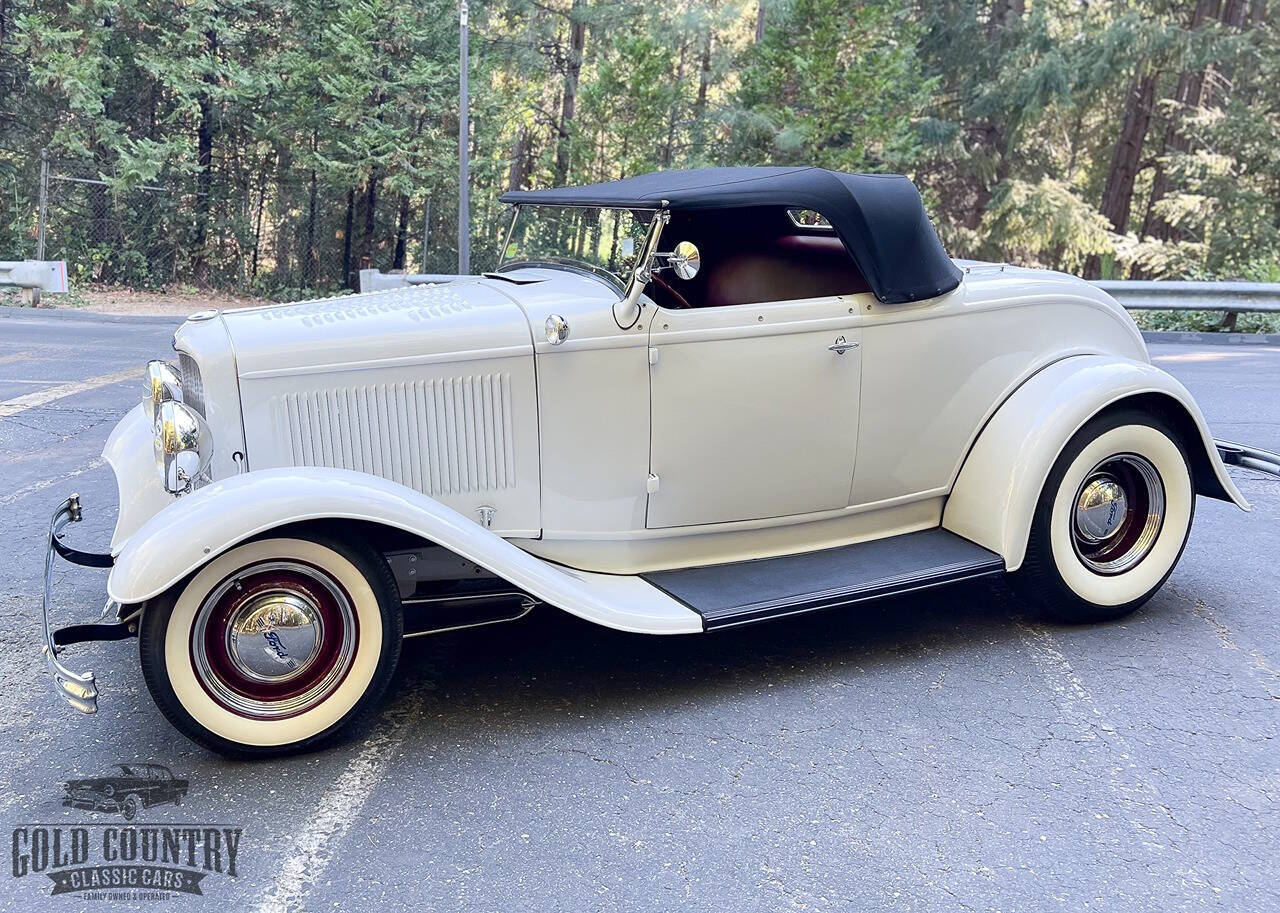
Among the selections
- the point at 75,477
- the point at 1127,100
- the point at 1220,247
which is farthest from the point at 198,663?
the point at 1127,100

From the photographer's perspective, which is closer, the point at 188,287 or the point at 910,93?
the point at 188,287

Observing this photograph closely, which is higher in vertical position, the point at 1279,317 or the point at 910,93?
the point at 910,93

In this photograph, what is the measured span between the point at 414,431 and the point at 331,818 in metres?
1.40

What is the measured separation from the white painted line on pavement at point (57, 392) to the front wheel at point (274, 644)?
226 inches

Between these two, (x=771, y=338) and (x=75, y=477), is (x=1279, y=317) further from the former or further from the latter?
(x=75, y=477)

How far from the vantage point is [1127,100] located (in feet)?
80.3

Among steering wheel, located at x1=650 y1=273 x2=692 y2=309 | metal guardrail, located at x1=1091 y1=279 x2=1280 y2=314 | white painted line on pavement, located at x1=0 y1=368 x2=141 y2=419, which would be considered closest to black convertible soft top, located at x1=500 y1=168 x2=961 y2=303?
steering wheel, located at x1=650 y1=273 x2=692 y2=309

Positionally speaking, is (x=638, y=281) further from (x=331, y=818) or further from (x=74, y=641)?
(x=74, y=641)

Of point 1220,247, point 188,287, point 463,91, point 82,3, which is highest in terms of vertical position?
point 82,3

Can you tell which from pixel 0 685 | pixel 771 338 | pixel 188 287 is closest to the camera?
pixel 0 685

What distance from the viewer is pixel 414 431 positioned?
3.92 meters

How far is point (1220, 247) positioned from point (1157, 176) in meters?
A: 4.51

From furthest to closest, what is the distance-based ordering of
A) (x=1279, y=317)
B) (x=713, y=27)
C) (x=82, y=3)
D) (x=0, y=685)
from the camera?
(x=713, y=27) → (x=82, y=3) → (x=1279, y=317) → (x=0, y=685)

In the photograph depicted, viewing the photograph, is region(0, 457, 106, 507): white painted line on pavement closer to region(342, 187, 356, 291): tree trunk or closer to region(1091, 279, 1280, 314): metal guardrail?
region(1091, 279, 1280, 314): metal guardrail
